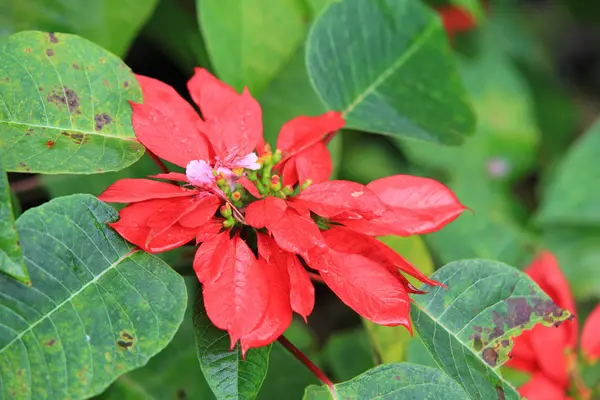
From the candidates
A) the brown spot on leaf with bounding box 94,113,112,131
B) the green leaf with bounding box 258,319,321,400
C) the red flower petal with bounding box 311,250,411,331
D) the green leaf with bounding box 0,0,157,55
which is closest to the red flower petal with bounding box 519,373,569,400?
the green leaf with bounding box 258,319,321,400

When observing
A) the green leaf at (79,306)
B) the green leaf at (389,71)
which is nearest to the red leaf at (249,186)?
the green leaf at (79,306)

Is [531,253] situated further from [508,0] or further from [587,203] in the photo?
[508,0]

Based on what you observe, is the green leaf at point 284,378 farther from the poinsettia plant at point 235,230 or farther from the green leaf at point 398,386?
the green leaf at point 398,386

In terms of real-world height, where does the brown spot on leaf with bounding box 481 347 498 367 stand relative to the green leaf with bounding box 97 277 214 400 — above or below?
above

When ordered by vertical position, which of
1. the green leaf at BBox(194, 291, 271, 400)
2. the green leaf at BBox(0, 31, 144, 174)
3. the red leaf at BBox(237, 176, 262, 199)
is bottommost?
the green leaf at BBox(194, 291, 271, 400)

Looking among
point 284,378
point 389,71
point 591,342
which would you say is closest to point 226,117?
point 389,71

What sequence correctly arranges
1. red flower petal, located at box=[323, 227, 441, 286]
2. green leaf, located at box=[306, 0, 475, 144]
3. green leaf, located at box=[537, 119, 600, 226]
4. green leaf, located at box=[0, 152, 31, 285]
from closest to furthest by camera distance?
green leaf, located at box=[0, 152, 31, 285] → red flower petal, located at box=[323, 227, 441, 286] → green leaf, located at box=[306, 0, 475, 144] → green leaf, located at box=[537, 119, 600, 226]

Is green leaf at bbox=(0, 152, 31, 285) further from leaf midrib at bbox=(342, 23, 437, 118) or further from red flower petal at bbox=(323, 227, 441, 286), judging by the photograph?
leaf midrib at bbox=(342, 23, 437, 118)

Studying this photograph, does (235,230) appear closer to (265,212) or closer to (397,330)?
(265,212)
